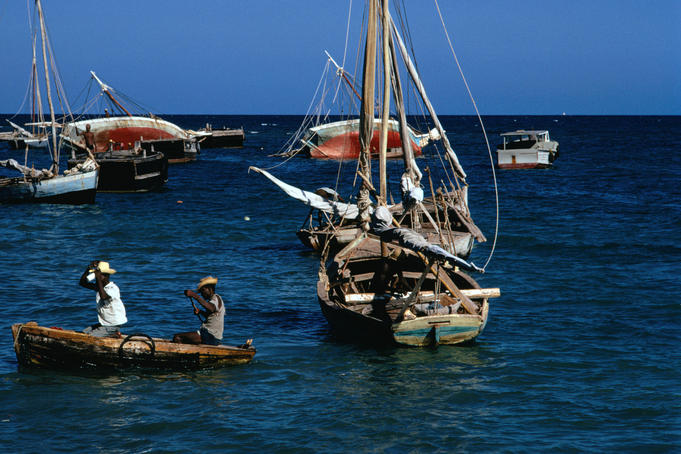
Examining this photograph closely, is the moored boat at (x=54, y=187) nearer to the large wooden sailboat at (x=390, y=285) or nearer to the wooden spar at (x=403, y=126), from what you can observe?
the wooden spar at (x=403, y=126)

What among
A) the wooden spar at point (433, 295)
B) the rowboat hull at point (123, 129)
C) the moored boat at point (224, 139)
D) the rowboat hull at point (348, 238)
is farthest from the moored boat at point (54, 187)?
the moored boat at point (224, 139)

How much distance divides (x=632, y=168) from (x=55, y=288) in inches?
2319

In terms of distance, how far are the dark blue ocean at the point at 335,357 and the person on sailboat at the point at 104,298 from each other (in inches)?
37.2

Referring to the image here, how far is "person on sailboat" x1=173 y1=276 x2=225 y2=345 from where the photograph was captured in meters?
14.1

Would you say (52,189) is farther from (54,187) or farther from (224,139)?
(224,139)

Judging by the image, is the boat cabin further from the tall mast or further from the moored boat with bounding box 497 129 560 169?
the tall mast

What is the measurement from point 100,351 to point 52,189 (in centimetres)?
2814

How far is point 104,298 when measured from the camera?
552 inches

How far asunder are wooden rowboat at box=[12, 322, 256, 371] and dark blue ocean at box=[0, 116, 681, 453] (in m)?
0.27

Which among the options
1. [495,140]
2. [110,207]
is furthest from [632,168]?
[495,140]

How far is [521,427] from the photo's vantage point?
12766mm

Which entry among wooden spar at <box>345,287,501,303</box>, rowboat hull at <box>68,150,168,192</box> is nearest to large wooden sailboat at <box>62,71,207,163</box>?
rowboat hull at <box>68,150,168,192</box>

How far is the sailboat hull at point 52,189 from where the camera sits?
39.4 metres

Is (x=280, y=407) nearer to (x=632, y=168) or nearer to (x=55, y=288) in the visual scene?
(x=55, y=288)
